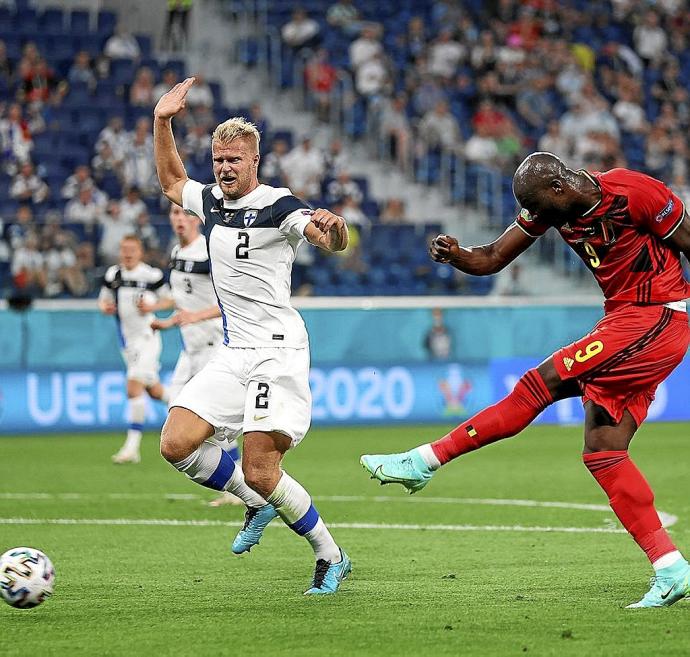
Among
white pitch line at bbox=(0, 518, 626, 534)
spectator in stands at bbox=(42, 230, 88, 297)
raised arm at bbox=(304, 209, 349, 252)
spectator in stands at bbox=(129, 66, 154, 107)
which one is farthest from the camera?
spectator in stands at bbox=(129, 66, 154, 107)

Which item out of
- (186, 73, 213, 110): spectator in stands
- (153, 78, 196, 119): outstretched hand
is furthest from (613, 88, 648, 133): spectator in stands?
(153, 78, 196, 119): outstretched hand

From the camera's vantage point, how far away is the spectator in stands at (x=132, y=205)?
66.6 feet

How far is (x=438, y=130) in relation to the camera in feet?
82.0

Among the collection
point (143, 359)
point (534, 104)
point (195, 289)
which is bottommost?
point (143, 359)

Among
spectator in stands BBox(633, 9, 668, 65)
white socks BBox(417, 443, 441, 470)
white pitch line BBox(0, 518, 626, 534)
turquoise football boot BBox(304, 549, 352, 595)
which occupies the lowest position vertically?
white pitch line BBox(0, 518, 626, 534)

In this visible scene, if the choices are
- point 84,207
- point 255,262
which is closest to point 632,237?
point 255,262

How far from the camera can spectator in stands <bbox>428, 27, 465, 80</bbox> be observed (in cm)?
2627

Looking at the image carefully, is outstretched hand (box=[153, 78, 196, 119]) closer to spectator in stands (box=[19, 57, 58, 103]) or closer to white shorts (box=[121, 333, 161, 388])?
white shorts (box=[121, 333, 161, 388])

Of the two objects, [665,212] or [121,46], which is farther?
[121,46]

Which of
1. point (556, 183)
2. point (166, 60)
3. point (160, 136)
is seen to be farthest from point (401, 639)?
point (166, 60)

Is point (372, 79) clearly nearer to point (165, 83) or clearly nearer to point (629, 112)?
point (165, 83)

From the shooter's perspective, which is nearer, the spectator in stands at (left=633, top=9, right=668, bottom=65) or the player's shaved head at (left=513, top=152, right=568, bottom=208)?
the player's shaved head at (left=513, top=152, right=568, bottom=208)

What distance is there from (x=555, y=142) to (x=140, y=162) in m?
7.87

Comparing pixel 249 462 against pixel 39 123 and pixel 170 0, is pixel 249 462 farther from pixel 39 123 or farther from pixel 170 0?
pixel 170 0
